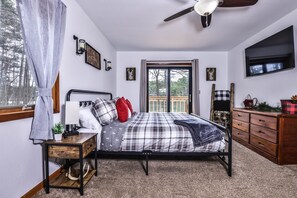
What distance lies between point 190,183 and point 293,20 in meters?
3.15

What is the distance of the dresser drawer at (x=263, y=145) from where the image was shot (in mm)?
2598

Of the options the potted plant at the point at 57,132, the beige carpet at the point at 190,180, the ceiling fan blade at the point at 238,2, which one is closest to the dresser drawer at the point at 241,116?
the beige carpet at the point at 190,180

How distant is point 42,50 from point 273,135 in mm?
3335

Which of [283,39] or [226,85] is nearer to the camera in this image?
[283,39]

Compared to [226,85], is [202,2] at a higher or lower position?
higher

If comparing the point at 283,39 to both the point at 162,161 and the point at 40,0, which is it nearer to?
the point at 162,161

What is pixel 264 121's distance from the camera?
2789mm

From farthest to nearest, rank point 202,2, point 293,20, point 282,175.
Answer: point 293,20 < point 282,175 < point 202,2

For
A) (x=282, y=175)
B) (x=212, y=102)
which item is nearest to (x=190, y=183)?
(x=282, y=175)

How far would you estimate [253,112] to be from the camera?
3076 mm

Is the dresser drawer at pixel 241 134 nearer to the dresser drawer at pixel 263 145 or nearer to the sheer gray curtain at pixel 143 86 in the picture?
the dresser drawer at pixel 263 145

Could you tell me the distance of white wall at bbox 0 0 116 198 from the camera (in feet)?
4.72

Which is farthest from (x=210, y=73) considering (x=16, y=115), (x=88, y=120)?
(x=16, y=115)

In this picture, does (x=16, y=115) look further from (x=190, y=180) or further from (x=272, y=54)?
(x=272, y=54)
